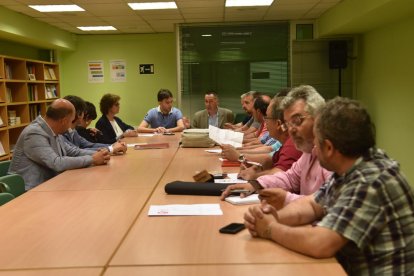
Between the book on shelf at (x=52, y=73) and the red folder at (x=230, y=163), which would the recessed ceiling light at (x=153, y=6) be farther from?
the red folder at (x=230, y=163)

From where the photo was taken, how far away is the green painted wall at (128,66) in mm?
9531

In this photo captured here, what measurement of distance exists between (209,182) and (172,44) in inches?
284

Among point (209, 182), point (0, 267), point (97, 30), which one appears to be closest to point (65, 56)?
point (97, 30)

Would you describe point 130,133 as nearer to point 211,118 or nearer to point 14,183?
point 211,118

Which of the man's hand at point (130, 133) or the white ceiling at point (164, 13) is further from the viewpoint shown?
the white ceiling at point (164, 13)

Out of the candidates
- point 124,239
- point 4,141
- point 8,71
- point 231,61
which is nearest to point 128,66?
point 231,61

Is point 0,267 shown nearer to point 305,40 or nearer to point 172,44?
point 305,40

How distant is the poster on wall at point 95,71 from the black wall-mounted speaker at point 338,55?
4.88 m

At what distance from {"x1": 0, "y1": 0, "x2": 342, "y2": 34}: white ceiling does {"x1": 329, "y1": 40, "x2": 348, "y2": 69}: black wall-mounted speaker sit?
2.10ft

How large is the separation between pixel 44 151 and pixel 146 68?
6460mm

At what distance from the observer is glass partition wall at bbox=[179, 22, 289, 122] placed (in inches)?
334

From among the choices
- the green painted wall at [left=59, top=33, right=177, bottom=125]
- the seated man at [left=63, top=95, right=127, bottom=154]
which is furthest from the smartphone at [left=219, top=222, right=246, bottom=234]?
the green painted wall at [left=59, top=33, right=177, bottom=125]

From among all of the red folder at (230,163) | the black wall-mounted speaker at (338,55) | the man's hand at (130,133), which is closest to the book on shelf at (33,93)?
the man's hand at (130,133)

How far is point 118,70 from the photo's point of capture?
9.61 metres
